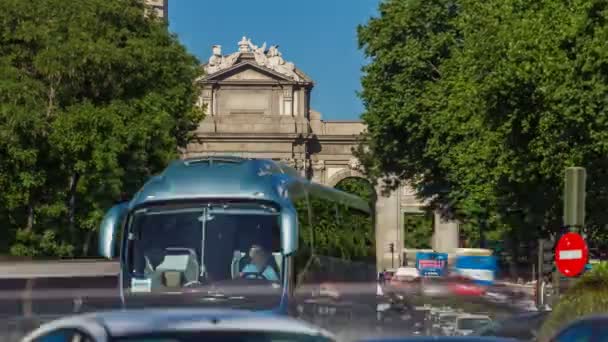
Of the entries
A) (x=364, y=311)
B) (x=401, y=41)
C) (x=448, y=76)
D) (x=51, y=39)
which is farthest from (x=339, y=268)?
(x=401, y=41)

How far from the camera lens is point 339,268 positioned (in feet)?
74.8

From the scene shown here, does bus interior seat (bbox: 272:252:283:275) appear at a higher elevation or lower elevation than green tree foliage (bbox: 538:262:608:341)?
higher

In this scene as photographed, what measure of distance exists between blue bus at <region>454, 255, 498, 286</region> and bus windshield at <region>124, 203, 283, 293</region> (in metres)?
26.6

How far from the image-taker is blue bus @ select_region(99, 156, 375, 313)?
19016mm

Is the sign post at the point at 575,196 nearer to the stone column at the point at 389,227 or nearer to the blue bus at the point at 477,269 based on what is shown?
the blue bus at the point at 477,269

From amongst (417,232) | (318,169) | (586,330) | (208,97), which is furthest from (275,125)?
(586,330)

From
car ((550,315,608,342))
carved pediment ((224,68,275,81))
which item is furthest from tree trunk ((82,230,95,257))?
carved pediment ((224,68,275,81))

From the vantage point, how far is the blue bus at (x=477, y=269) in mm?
47250

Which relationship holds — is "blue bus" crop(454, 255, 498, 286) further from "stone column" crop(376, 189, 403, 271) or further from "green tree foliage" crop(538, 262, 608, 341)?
"stone column" crop(376, 189, 403, 271)

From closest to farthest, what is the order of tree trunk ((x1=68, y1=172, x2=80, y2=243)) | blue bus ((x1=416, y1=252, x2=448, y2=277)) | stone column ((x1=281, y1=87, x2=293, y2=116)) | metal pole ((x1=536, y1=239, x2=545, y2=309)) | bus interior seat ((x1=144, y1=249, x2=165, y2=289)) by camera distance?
1. bus interior seat ((x1=144, y1=249, x2=165, y2=289))
2. metal pole ((x1=536, y1=239, x2=545, y2=309))
3. tree trunk ((x1=68, y1=172, x2=80, y2=243))
4. blue bus ((x1=416, y1=252, x2=448, y2=277))
5. stone column ((x1=281, y1=87, x2=293, y2=116))

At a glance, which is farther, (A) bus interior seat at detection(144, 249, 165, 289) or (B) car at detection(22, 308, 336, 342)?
(A) bus interior seat at detection(144, 249, 165, 289)

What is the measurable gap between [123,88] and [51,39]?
9.50ft

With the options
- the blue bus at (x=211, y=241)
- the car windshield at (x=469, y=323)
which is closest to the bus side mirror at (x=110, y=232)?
the blue bus at (x=211, y=241)

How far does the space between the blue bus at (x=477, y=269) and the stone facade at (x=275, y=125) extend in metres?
41.3
